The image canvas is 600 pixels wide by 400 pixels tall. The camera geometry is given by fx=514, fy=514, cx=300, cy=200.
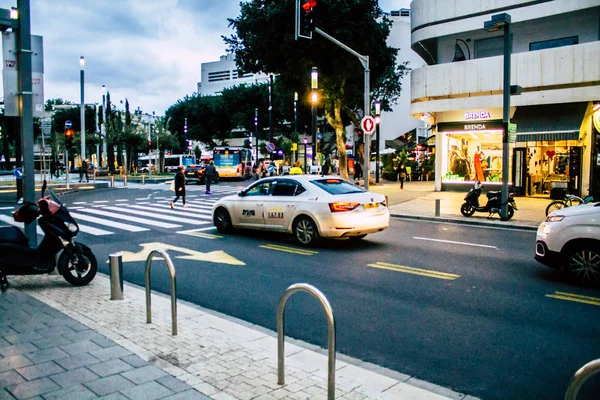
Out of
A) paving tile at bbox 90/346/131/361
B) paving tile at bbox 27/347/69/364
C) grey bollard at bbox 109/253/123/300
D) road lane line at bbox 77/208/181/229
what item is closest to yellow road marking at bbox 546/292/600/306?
paving tile at bbox 90/346/131/361

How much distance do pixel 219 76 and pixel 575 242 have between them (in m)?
109

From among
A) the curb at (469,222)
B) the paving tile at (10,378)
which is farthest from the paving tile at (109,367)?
the curb at (469,222)

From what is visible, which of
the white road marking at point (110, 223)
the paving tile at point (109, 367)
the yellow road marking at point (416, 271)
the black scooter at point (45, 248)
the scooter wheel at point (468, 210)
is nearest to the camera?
the paving tile at point (109, 367)

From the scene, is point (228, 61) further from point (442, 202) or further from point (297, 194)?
point (297, 194)

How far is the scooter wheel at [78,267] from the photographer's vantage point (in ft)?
25.0

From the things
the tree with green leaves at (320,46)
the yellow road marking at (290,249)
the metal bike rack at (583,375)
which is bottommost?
the yellow road marking at (290,249)

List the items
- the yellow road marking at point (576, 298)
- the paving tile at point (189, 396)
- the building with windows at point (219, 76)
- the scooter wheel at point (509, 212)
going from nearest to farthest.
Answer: the paving tile at point (189, 396) → the yellow road marking at point (576, 298) → the scooter wheel at point (509, 212) → the building with windows at point (219, 76)

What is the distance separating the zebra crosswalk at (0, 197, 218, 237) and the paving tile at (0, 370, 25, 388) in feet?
30.9

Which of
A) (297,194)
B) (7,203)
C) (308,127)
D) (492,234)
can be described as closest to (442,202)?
(492,234)

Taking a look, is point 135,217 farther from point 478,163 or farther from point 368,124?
point 478,163

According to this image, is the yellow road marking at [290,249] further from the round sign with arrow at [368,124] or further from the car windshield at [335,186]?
the round sign with arrow at [368,124]

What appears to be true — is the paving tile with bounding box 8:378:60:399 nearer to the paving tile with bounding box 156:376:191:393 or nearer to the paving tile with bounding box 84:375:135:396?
the paving tile with bounding box 84:375:135:396

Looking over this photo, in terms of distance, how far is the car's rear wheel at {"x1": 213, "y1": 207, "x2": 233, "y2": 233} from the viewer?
13422 mm

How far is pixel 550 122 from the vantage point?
22859mm
